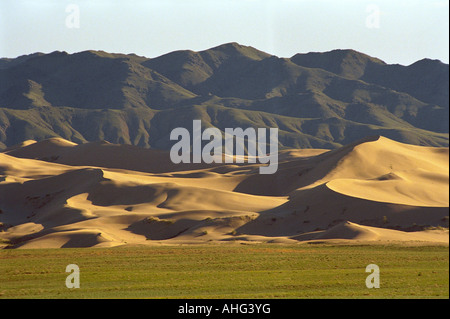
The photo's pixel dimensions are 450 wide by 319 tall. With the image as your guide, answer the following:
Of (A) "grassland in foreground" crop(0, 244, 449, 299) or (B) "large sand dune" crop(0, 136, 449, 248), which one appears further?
(B) "large sand dune" crop(0, 136, 449, 248)

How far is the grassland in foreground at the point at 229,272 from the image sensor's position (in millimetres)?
23516

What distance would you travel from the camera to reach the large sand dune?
159 feet

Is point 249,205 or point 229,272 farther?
point 249,205

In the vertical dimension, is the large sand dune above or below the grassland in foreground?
above

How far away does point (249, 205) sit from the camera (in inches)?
2522

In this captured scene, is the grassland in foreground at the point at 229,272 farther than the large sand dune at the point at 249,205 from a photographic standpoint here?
No

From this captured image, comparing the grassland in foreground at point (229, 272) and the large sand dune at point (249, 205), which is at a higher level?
Answer: the large sand dune at point (249, 205)

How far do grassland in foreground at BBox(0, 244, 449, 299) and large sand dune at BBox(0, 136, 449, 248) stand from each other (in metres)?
6.46

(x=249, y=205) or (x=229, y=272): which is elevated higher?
(x=249, y=205)

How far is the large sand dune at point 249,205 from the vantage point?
48375 mm

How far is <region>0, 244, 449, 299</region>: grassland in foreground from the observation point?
23.5 m

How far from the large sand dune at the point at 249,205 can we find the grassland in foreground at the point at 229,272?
6465 mm

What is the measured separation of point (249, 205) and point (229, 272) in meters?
34.2
